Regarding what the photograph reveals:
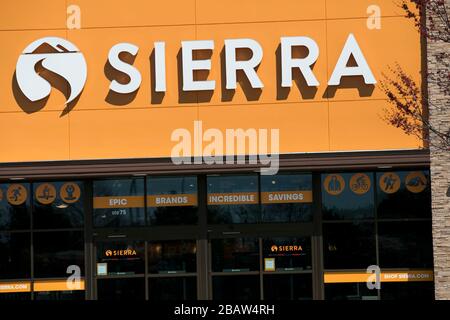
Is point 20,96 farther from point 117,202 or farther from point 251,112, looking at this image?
point 251,112

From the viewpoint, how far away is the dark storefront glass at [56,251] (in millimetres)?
19000

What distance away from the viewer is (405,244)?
60.8ft

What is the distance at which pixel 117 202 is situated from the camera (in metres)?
19.1

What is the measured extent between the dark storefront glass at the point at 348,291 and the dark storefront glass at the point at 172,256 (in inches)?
127

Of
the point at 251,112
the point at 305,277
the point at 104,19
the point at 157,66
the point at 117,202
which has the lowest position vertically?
the point at 305,277

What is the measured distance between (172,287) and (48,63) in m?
6.07

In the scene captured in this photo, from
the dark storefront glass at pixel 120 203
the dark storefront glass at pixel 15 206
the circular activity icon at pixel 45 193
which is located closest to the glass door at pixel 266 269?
the dark storefront glass at pixel 120 203

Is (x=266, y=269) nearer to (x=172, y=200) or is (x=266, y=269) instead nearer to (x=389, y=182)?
(x=172, y=200)

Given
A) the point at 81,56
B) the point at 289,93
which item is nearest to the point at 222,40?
the point at 289,93

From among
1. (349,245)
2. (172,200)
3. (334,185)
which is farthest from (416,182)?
(172,200)

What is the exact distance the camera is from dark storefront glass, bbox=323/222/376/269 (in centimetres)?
1855

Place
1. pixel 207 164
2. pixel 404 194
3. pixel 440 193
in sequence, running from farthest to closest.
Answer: pixel 404 194 < pixel 207 164 < pixel 440 193

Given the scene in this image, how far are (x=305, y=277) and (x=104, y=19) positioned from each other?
7.77m

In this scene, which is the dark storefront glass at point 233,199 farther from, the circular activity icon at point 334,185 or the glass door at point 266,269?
the circular activity icon at point 334,185
